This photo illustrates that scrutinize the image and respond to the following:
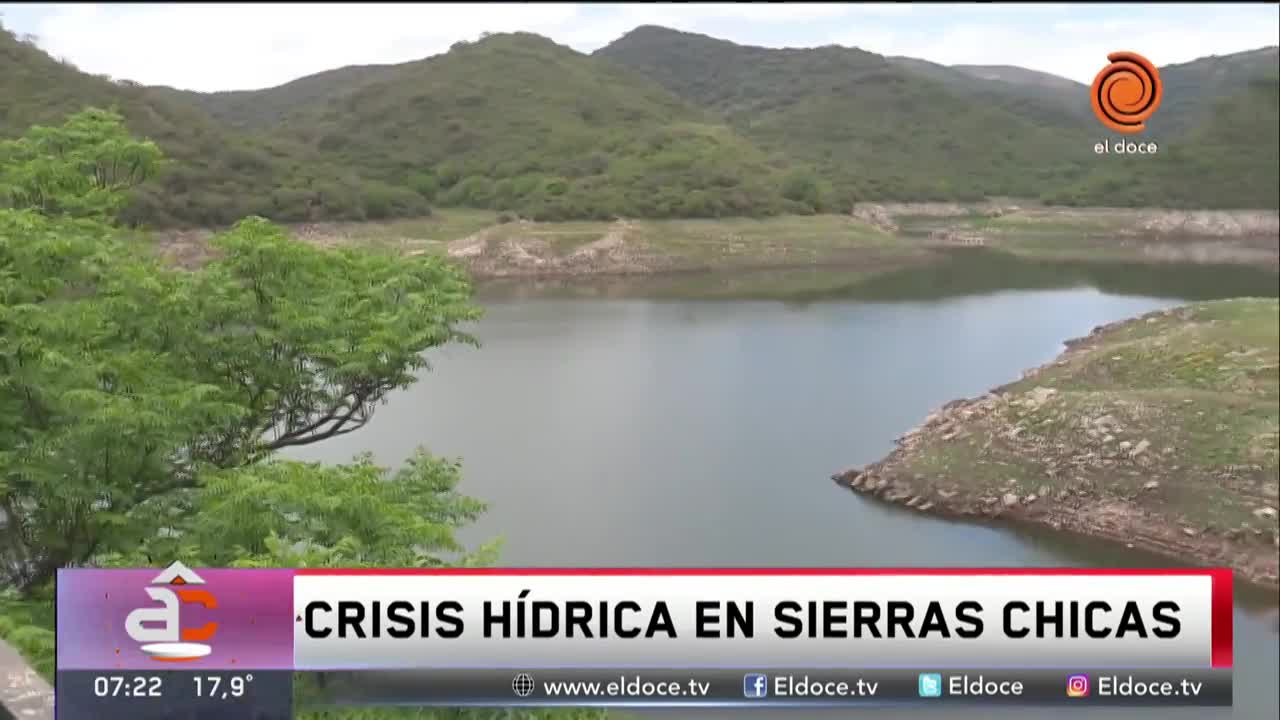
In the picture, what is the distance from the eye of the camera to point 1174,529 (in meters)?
10.5

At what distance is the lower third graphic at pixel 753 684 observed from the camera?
4078mm

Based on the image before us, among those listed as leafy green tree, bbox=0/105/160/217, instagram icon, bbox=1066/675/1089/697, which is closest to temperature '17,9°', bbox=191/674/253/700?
instagram icon, bbox=1066/675/1089/697

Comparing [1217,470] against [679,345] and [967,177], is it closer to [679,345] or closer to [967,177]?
[679,345]

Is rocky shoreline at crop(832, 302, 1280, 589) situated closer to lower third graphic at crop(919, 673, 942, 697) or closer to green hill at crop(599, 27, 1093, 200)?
lower third graphic at crop(919, 673, 942, 697)

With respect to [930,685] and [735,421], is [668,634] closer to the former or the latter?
[930,685]

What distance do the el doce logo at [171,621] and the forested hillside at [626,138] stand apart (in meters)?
14.8

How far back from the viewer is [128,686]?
3971mm

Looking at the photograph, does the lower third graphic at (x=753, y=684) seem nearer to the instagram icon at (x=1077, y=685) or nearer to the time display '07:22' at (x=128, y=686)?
the instagram icon at (x=1077, y=685)

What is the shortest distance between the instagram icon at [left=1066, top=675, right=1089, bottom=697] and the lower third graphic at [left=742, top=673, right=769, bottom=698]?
1.21 meters

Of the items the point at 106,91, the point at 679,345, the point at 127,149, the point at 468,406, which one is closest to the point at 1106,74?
the point at 127,149

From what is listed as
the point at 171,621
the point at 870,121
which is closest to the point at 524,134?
the point at 870,121

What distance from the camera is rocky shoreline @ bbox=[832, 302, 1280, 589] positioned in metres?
9.29

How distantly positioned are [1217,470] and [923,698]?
21.9 feet

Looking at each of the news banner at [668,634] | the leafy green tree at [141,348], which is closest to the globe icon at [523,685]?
the news banner at [668,634]
